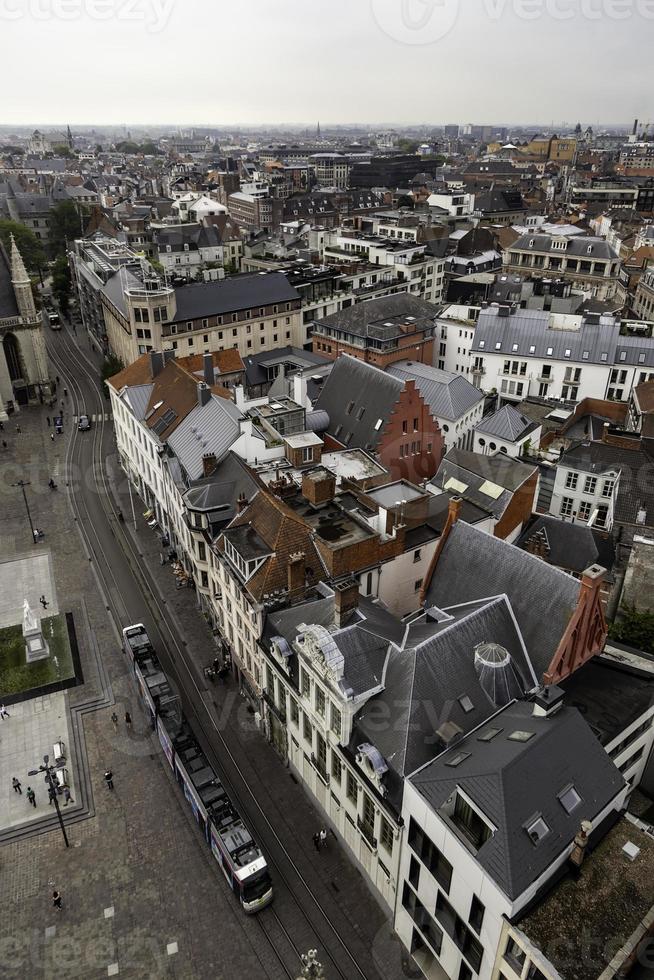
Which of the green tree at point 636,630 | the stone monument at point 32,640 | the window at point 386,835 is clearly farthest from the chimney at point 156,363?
the window at point 386,835

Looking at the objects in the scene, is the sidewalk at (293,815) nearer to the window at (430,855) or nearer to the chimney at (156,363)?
the window at (430,855)

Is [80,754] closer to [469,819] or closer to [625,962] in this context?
[469,819]

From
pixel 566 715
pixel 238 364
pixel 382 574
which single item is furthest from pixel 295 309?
pixel 566 715

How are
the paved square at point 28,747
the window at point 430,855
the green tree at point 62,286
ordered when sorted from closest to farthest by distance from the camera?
the window at point 430,855, the paved square at point 28,747, the green tree at point 62,286

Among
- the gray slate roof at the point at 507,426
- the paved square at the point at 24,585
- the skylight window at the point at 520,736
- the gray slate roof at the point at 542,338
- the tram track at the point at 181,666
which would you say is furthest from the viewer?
→ the gray slate roof at the point at 542,338

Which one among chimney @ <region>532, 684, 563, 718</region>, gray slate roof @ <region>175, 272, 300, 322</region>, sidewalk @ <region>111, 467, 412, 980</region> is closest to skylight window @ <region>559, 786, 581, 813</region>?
chimney @ <region>532, 684, 563, 718</region>
